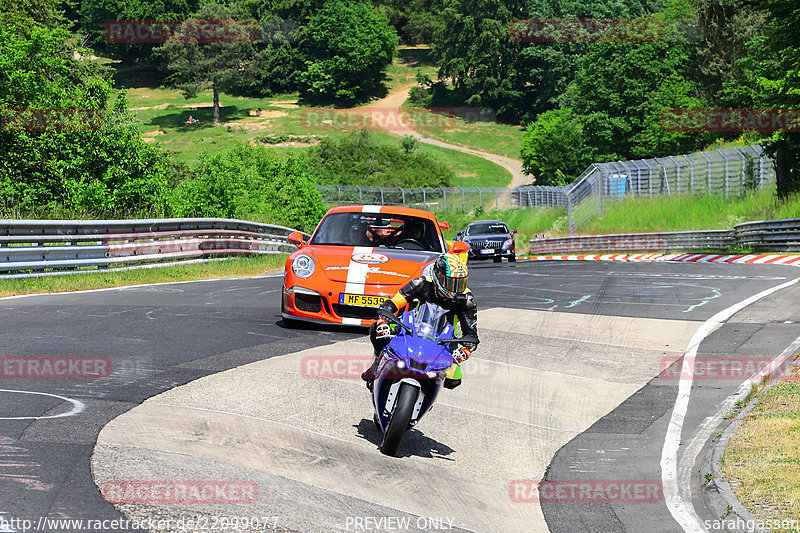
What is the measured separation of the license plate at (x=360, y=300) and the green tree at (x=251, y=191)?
17.9 m

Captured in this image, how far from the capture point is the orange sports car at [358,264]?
443 inches

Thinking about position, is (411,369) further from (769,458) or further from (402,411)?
(769,458)

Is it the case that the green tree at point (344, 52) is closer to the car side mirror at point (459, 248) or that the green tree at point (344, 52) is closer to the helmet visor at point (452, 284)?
the car side mirror at point (459, 248)

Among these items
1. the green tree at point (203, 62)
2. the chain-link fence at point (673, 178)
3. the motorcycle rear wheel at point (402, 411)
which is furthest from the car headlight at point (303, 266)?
the green tree at point (203, 62)

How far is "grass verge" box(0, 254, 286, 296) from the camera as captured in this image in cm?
1541

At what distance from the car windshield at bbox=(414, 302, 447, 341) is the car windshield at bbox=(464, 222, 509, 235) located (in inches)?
984

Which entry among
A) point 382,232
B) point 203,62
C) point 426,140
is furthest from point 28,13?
point 203,62

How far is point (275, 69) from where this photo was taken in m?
132

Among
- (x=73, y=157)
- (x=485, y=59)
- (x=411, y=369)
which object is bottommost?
(x=73, y=157)

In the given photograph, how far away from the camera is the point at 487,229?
32.2 m

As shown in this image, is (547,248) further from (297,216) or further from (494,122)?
(494,122)

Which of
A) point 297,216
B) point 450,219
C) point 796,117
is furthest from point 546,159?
point 796,117

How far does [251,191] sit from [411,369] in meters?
29.7

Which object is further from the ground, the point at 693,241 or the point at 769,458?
the point at 769,458
